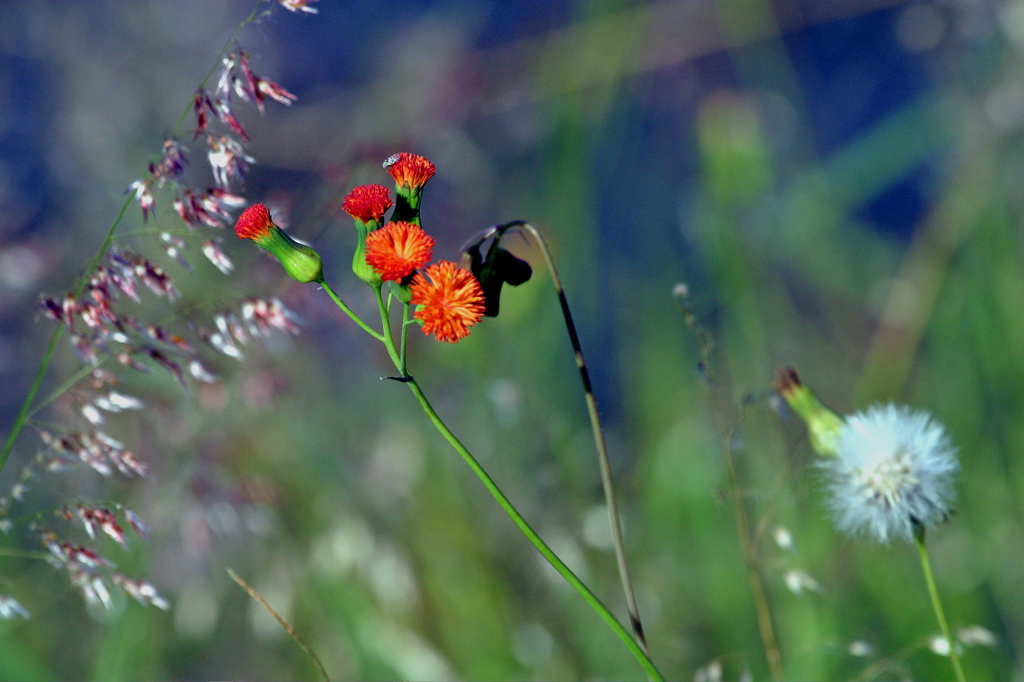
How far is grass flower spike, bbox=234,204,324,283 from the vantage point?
1.86ft

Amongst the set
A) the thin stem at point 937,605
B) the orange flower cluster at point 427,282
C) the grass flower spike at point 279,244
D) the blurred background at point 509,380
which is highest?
the blurred background at point 509,380

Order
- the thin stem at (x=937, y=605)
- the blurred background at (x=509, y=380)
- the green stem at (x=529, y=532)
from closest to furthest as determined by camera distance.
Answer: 1. the green stem at (x=529, y=532)
2. the thin stem at (x=937, y=605)
3. the blurred background at (x=509, y=380)

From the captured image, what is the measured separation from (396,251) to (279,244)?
3.9 inches

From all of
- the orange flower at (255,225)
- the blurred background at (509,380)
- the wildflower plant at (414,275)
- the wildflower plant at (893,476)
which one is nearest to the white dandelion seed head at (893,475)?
the wildflower plant at (893,476)

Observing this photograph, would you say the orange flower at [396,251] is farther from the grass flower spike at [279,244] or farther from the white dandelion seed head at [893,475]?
the white dandelion seed head at [893,475]

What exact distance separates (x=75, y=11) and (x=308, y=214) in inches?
40.5

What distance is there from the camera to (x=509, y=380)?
1.39m

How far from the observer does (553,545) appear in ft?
4.10

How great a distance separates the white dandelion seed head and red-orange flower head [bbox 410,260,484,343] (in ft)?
1.31

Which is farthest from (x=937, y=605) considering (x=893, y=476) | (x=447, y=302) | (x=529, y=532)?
(x=447, y=302)

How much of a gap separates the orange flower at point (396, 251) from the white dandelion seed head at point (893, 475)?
431 millimetres

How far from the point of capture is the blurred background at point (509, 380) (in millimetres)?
1237

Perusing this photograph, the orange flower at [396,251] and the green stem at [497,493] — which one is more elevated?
the orange flower at [396,251]

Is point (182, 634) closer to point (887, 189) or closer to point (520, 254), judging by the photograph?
point (520, 254)
